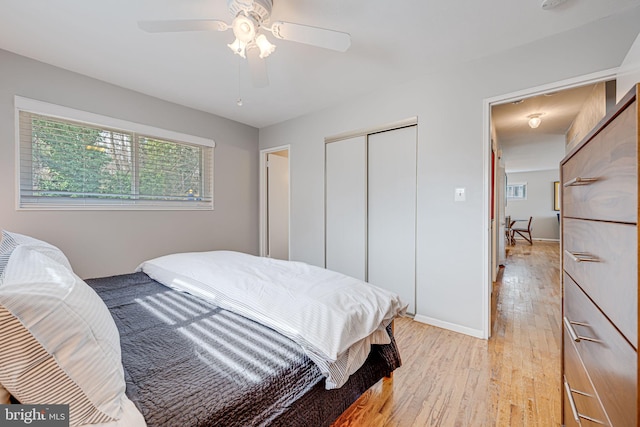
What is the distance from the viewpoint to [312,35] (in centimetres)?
156

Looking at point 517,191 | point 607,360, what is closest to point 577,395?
point 607,360

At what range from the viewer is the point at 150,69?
8.12 feet

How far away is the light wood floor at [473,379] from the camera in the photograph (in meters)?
1.40

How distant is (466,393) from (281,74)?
2950mm

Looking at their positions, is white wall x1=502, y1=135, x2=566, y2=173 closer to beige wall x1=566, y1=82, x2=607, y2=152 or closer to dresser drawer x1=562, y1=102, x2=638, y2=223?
beige wall x1=566, y1=82, x2=607, y2=152

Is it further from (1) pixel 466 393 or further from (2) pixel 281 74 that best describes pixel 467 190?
(2) pixel 281 74

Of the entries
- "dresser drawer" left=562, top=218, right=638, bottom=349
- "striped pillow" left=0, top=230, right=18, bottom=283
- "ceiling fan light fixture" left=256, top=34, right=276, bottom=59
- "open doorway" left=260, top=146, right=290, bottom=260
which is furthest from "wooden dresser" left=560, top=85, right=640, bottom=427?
"open doorway" left=260, top=146, right=290, bottom=260

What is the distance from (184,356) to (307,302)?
52cm

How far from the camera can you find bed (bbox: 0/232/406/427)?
62cm

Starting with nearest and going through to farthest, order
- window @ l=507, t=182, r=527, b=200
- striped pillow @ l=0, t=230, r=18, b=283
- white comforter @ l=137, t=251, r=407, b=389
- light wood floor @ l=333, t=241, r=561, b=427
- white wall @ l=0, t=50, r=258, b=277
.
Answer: white comforter @ l=137, t=251, r=407, b=389 → striped pillow @ l=0, t=230, r=18, b=283 → light wood floor @ l=333, t=241, r=561, b=427 → white wall @ l=0, t=50, r=258, b=277 → window @ l=507, t=182, r=527, b=200

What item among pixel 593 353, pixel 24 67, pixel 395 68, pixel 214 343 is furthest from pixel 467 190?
pixel 24 67

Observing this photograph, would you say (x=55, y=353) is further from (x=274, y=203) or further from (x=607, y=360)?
(x=274, y=203)

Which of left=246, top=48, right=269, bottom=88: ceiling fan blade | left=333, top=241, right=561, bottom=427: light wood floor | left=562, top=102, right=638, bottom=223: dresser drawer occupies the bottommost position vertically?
left=333, top=241, right=561, bottom=427: light wood floor

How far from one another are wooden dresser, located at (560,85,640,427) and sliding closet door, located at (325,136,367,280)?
214 cm
